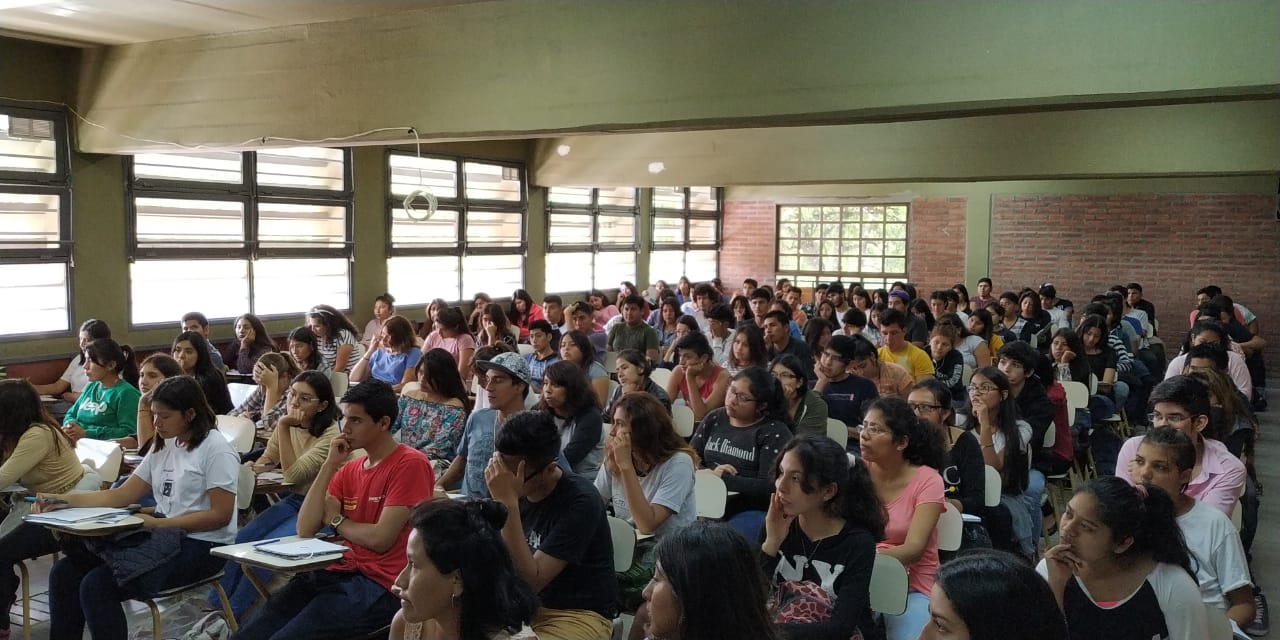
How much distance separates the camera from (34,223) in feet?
23.6

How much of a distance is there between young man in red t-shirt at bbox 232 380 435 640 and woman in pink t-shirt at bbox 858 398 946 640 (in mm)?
1557

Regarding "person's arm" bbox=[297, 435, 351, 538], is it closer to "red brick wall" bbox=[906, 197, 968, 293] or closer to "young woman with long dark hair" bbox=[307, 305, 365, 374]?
"young woman with long dark hair" bbox=[307, 305, 365, 374]

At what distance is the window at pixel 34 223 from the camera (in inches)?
277

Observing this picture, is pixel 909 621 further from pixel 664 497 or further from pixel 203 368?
pixel 203 368

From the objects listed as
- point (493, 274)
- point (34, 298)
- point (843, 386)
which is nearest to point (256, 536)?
point (843, 386)

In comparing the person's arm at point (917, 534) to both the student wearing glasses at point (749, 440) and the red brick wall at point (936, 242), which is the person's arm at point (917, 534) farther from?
the red brick wall at point (936, 242)

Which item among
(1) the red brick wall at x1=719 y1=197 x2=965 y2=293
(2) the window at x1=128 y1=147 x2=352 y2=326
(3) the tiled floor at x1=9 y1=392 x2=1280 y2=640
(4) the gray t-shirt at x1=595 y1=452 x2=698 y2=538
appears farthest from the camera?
(1) the red brick wall at x1=719 y1=197 x2=965 y2=293

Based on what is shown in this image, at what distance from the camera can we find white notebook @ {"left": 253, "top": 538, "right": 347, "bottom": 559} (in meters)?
3.26

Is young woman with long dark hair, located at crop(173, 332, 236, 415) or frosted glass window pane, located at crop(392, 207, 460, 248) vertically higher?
frosted glass window pane, located at crop(392, 207, 460, 248)

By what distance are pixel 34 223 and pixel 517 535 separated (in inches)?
236

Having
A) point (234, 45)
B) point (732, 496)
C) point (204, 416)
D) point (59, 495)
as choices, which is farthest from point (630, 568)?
point (234, 45)

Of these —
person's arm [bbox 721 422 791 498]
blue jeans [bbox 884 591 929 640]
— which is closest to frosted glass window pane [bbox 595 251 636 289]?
person's arm [bbox 721 422 791 498]

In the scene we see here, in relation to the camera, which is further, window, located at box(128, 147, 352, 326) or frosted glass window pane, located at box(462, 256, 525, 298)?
frosted glass window pane, located at box(462, 256, 525, 298)

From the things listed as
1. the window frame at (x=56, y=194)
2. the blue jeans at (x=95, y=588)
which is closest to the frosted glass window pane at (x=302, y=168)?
the window frame at (x=56, y=194)
